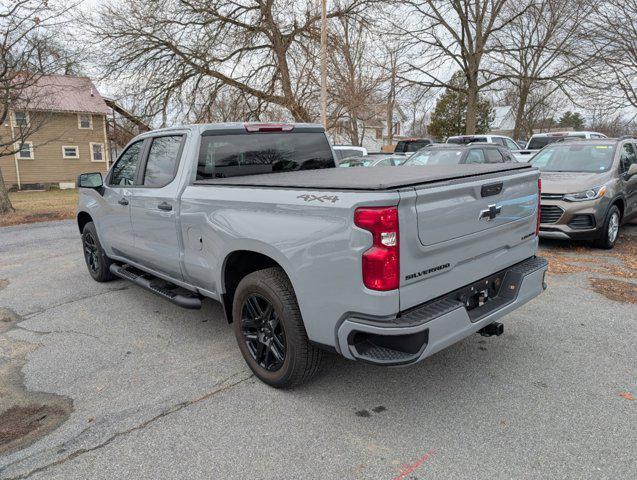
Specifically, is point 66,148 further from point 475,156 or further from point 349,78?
point 475,156

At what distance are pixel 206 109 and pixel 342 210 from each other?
18.1 metres

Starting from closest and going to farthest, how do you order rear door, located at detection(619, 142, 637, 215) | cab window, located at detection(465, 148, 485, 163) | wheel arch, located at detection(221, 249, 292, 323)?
wheel arch, located at detection(221, 249, 292, 323) < rear door, located at detection(619, 142, 637, 215) < cab window, located at detection(465, 148, 485, 163)

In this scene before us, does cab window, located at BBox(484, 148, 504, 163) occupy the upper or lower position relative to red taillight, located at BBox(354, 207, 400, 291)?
upper

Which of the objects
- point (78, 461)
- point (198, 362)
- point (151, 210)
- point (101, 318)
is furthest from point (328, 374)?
point (101, 318)

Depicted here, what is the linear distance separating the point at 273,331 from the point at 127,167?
2.99 metres

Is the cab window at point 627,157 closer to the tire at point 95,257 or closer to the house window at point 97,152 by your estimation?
the tire at point 95,257

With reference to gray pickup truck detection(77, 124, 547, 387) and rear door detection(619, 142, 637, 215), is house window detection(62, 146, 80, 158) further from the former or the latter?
rear door detection(619, 142, 637, 215)

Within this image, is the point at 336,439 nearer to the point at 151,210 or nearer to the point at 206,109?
the point at 151,210

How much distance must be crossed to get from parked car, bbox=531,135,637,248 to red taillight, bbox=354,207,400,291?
19.0 ft

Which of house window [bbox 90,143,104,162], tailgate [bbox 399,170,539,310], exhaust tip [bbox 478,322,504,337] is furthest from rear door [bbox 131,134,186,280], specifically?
house window [bbox 90,143,104,162]

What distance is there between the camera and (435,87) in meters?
26.1

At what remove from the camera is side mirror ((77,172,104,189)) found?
5.63 metres

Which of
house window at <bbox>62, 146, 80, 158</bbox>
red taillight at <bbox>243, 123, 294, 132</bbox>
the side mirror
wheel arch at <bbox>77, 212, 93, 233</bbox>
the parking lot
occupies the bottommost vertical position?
the parking lot

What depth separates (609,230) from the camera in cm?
752
